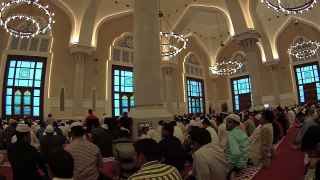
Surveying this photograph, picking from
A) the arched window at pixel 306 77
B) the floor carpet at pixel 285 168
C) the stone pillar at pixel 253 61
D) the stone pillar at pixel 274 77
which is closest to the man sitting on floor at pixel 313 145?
the floor carpet at pixel 285 168

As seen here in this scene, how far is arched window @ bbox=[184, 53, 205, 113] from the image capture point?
18.1 meters

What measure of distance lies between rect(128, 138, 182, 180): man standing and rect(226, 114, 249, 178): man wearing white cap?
118cm

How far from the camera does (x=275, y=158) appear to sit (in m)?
4.73

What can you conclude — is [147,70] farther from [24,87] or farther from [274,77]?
[274,77]

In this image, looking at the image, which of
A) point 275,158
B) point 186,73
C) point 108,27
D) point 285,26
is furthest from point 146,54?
point 285,26

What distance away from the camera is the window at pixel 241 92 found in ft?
61.7

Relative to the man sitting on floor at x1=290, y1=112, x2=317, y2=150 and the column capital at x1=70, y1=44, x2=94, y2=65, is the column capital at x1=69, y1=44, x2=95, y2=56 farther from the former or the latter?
the man sitting on floor at x1=290, y1=112, x2=317, y2=150

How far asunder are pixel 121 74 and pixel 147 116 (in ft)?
31.7

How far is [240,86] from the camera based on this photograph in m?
19.3

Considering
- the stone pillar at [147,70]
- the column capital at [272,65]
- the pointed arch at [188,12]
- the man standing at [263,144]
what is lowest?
the man standing at [263,144]

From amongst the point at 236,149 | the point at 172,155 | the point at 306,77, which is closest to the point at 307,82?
the point at 306,77

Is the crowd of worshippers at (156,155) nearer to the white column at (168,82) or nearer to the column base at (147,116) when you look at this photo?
the column base at (147,116)

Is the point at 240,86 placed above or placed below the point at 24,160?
above

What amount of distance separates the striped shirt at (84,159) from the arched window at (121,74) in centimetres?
1148
